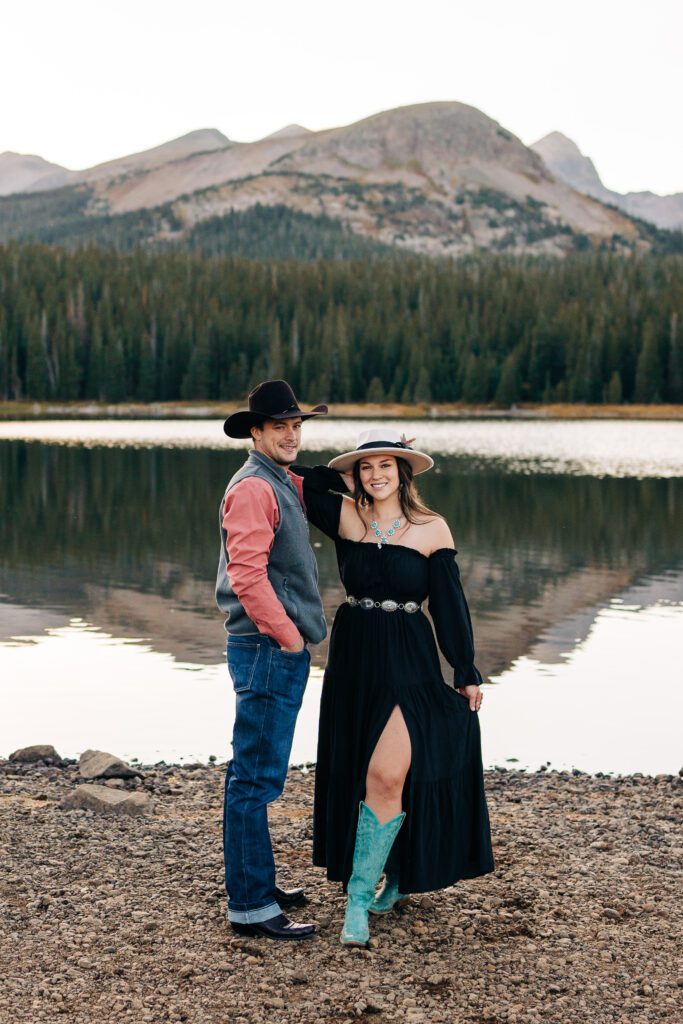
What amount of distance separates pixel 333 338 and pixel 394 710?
148 m

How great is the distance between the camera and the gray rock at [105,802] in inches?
356

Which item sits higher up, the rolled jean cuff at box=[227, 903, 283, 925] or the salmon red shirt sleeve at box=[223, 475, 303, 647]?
the salmon red shirt sleeve at box=[223, 475, 303, 647]

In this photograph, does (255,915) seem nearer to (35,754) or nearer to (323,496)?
(323,496)

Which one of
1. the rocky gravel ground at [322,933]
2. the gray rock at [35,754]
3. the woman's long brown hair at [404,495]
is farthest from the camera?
the gray rock at [35,754]

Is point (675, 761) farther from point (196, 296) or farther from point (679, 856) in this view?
point (196, 296)

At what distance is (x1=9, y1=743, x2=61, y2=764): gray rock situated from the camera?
11458 millimetres

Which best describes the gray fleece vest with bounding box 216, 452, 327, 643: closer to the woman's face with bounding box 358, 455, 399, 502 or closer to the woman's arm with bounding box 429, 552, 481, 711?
the woman's face with bounding box 358, 455, 399, 502

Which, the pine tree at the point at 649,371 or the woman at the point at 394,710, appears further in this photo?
the pine tree at the point at 649,371

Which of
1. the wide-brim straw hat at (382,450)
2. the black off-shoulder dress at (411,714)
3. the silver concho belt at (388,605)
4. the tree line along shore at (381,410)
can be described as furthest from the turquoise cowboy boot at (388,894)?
the tree line along shore at (381,410)

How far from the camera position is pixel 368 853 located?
6.81 metres

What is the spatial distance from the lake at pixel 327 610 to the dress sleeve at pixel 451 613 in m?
5.29

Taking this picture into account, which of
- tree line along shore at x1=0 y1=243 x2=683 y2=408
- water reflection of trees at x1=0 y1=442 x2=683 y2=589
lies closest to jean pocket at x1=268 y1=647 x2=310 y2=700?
water reflection of trees at x1=0 y1=442 x2=683 y2=589

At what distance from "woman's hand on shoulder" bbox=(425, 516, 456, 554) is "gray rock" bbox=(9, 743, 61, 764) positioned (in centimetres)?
572

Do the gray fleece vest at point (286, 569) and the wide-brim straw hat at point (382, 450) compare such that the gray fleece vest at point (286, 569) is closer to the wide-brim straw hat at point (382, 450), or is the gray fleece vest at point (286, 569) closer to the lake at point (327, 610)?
the wide-brim straw hat at point (382, 450)
